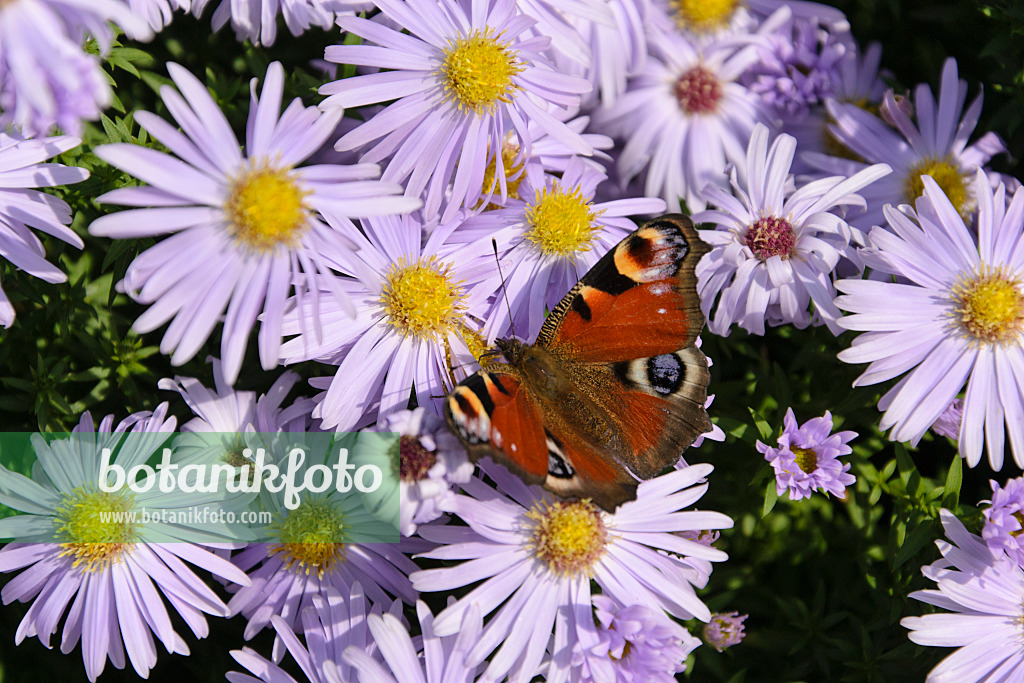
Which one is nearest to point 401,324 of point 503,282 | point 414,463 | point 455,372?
point 455,372

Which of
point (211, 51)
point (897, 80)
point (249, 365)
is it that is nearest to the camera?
point (249, 365)

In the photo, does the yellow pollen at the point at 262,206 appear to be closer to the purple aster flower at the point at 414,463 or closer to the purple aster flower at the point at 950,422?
the purple aster flower at the point at 414,463

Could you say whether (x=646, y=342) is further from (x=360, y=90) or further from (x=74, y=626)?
(x=74, y=626)

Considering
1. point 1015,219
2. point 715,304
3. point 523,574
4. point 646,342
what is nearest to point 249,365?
point 523,574

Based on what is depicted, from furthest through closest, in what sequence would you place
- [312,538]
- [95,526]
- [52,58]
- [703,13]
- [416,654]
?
[703,13], [312,538], [95,526], [416,654], [52,58]

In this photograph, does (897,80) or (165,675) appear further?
(897,80)

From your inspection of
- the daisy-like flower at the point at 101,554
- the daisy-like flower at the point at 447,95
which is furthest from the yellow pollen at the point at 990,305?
the daisy-like flower at the point at 101,554

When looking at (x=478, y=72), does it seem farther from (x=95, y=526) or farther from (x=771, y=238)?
(x=95, y=526)
